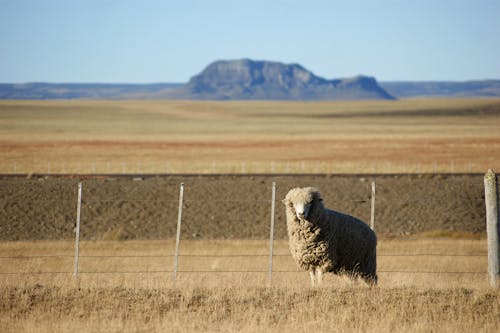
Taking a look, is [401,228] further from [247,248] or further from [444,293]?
[444,293]

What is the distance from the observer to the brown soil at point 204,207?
30.4 metres

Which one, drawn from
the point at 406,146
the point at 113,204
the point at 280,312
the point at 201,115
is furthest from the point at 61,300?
the point at 201,115

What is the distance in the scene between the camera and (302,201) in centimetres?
1419

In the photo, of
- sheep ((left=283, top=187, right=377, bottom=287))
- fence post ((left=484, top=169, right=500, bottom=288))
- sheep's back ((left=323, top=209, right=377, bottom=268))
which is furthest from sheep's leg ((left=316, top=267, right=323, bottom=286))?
fence post ((left=484, top=169, right=500, bottom=288))

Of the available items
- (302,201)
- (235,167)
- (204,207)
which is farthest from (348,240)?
(235,167)

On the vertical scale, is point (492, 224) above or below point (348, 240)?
above

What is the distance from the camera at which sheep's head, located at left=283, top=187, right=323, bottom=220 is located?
14062mm

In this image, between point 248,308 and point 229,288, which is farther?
point 229,288

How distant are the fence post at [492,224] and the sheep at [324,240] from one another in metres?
2.17

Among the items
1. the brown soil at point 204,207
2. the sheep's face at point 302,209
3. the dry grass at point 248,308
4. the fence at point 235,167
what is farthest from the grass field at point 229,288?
the brown soil at point 204,207

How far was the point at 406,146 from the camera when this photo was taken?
86875 mm

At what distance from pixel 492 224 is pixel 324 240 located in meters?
3.03

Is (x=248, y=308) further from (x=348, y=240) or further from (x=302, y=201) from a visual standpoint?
(x=348, y=240)

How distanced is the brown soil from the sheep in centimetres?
1226
